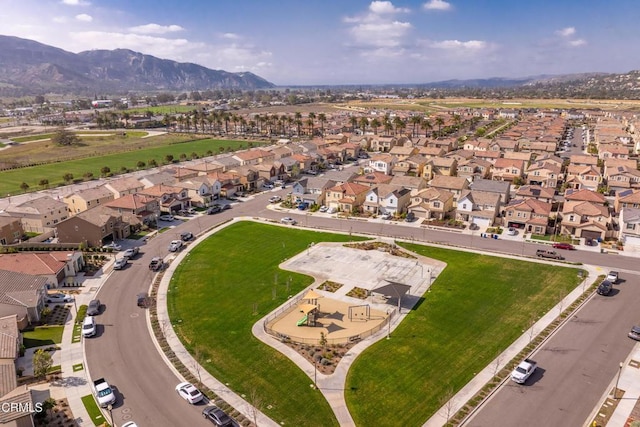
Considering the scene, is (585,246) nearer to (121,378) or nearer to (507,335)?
(507,335)

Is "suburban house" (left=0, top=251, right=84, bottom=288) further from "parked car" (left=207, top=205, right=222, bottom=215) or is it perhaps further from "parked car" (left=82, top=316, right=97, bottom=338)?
"parked car" (left=207, top=205, right=222, bottom=215)

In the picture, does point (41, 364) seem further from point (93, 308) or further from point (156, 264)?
point (156, 264)

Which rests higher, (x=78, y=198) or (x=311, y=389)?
(x=78, y=198)

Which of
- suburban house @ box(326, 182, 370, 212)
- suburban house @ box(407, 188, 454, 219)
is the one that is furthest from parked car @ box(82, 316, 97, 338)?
suburban house @ box(407, 188, 454, 219)

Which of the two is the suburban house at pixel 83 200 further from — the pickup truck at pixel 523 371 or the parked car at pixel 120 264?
the pickup truck at pixel 523 371

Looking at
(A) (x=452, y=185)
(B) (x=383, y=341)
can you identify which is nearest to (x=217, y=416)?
(B) (x=383, y=341)

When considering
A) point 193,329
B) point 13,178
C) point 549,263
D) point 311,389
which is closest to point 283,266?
point 193,329

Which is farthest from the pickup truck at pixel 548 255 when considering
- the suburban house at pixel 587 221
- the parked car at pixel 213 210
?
the parked car at pixel 213 210
